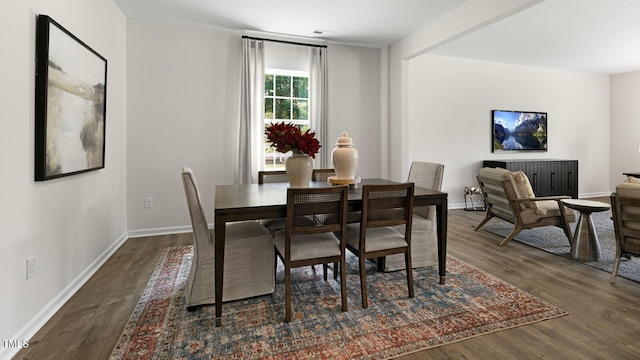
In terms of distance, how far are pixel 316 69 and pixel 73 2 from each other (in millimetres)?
2870

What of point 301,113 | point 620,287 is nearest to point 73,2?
point 301,113

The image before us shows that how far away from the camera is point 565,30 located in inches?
172

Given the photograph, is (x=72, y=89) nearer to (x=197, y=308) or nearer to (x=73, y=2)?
(x=73, y=2)

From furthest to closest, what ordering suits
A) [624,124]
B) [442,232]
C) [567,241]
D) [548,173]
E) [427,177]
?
[624,124]
[548,173]
[567,241]
[427,177]
[442,232]

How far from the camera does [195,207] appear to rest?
6.89 feet

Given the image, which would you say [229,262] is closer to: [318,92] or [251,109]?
[251,109]

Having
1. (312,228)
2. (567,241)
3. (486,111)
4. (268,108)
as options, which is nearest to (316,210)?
(312,228)

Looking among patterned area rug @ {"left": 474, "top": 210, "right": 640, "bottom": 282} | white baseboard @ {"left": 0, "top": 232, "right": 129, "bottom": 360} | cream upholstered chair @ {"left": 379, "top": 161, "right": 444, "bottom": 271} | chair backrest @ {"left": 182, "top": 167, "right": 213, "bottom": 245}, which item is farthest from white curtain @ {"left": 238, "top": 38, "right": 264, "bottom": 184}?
patterned area rug @ {"left": 474, "top": 210, "right": 640, "bottom": 282}

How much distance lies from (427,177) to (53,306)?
300cm

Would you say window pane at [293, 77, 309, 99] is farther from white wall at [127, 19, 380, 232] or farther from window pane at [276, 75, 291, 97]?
white wall at [127, 19, 380, 232]

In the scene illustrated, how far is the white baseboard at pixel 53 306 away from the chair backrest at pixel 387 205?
2.03m

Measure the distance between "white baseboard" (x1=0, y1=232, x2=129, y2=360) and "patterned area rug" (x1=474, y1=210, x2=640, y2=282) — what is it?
4.28m

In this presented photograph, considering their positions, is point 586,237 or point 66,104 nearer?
point 66,104

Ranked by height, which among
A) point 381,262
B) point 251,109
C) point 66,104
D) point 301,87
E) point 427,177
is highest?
point 301,87
